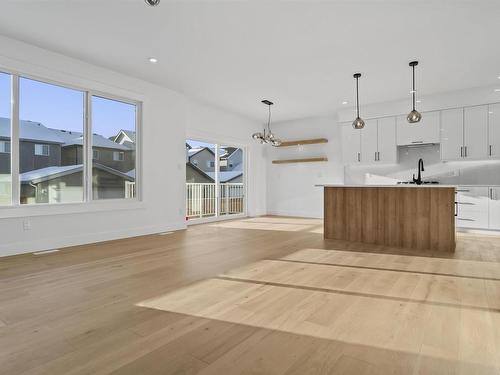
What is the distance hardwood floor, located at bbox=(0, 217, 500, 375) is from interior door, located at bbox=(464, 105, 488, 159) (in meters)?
2.85

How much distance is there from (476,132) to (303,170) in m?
3.85

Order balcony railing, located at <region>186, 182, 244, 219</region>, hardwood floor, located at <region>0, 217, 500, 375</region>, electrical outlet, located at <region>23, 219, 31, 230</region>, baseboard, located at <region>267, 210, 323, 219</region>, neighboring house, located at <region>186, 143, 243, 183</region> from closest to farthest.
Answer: hardwood floor, located at <region>0, 217, 500, 375</region>, electrical outlet, located at <region>23, 219, 31, 230</region>, neighboring house, located at <region>186, 143, 243, 183</region>, balcony railing, located at <region>186, 182, 244, 219</region>, baseboard, located at <region>267, 210, 323, 219</region>

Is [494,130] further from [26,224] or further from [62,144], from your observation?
[26,224]

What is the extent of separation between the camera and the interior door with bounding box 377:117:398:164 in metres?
6.59

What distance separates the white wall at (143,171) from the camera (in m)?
3.86

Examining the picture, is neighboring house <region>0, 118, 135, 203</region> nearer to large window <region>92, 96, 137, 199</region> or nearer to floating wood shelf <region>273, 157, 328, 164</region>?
large window <region>92, 96, 137, 199</region>

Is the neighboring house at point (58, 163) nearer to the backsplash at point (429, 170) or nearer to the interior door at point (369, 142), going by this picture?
the interior door at point (369, 142)

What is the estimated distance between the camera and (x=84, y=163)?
181 inches

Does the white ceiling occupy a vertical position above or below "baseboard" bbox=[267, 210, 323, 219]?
above

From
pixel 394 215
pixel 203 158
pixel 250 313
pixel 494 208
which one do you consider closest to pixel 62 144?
pixel 203 158

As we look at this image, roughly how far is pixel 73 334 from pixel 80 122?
3.74 m

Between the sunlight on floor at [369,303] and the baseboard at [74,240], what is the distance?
2.72 meters

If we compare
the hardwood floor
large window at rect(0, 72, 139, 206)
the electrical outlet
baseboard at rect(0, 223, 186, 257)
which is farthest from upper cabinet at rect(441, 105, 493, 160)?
the electrical outlet

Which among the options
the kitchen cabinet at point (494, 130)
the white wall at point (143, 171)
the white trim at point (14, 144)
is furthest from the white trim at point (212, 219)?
the kitchen cabinet at point (494, 130)
